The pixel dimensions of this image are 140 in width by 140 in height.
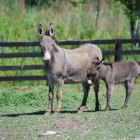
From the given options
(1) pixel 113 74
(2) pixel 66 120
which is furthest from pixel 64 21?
(2) pixel 66 120

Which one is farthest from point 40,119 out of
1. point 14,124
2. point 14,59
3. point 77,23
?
point 77,23

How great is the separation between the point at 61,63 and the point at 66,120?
1.81m

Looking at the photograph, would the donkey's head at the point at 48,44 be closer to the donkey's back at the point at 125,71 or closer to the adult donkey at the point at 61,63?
the adult donkey at the point at 61,63

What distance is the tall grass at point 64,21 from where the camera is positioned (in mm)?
26203

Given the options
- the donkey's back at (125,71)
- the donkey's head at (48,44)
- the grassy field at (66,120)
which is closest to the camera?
the grassy field at (66,120)

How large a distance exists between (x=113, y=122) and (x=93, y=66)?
9.34 ft

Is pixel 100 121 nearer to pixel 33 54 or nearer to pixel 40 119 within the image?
pixel 40 119

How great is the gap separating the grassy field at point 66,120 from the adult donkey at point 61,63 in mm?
730

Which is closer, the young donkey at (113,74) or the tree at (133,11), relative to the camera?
the young donkey at (113,74)

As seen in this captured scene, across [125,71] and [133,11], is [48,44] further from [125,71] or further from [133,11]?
[133,11]

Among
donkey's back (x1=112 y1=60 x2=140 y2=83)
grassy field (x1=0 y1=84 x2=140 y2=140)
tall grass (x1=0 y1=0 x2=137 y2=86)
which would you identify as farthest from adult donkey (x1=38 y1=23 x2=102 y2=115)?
tall grass (x1=0 y1=0 x2=137 y2=86)

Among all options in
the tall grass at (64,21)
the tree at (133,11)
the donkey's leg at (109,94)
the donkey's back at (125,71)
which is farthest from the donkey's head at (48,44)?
the tree at (133,11)

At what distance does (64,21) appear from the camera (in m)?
29.2

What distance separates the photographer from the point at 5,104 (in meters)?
16.6
